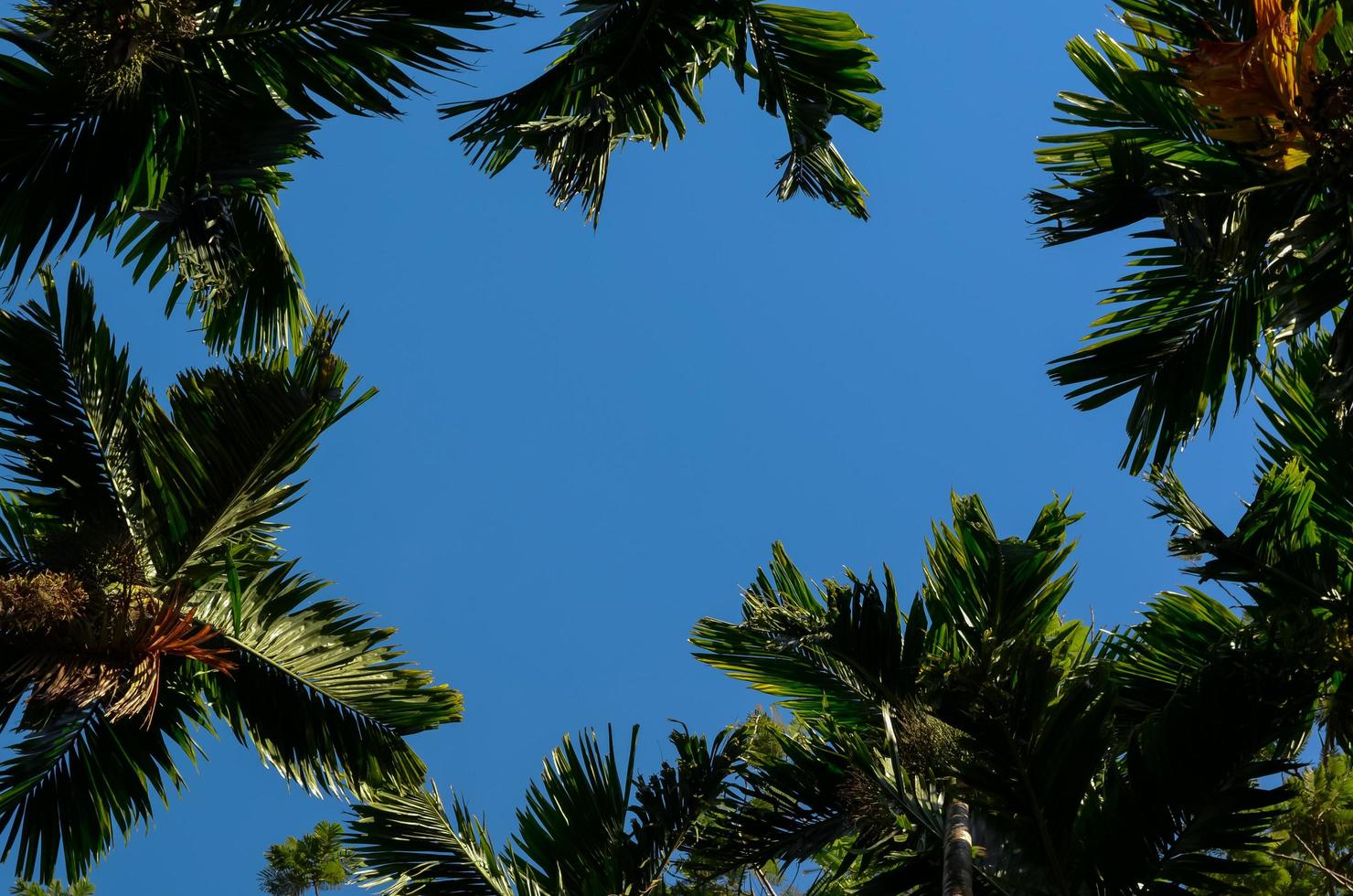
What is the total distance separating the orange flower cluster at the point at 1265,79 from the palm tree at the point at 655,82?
1767 millimetres

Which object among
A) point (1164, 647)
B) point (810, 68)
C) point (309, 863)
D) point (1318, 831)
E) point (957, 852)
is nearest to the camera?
point (957, 852)

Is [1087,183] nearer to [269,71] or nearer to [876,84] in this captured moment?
[876,84]

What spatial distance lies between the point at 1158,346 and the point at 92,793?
518cm

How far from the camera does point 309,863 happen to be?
1169 centimetres

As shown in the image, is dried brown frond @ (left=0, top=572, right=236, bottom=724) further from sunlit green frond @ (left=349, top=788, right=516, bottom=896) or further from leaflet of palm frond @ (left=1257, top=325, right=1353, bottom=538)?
leaflet of palm frond @ (left=1257, top=325, right=1353, bottom=538)

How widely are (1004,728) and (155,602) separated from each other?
3.30m

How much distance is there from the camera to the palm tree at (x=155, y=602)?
14.7ft

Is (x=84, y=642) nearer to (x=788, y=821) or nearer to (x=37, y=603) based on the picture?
(x=37, y=603)

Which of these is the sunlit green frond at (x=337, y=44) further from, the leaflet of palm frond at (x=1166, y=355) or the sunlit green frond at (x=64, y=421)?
the leaflet of palm frond at (x=1166, y=355)

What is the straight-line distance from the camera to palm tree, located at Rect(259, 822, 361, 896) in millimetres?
11523

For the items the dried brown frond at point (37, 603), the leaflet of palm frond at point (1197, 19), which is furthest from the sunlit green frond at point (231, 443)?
the leaflet of palm frond at point (1197, 19)

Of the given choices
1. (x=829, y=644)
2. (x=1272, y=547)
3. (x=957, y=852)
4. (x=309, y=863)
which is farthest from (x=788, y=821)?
(x=309, y=863)


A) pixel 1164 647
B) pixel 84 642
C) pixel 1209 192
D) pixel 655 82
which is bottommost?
pixel 84 642

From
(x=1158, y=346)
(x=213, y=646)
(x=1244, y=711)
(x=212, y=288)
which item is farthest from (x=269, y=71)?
(x=1244, y=711)
